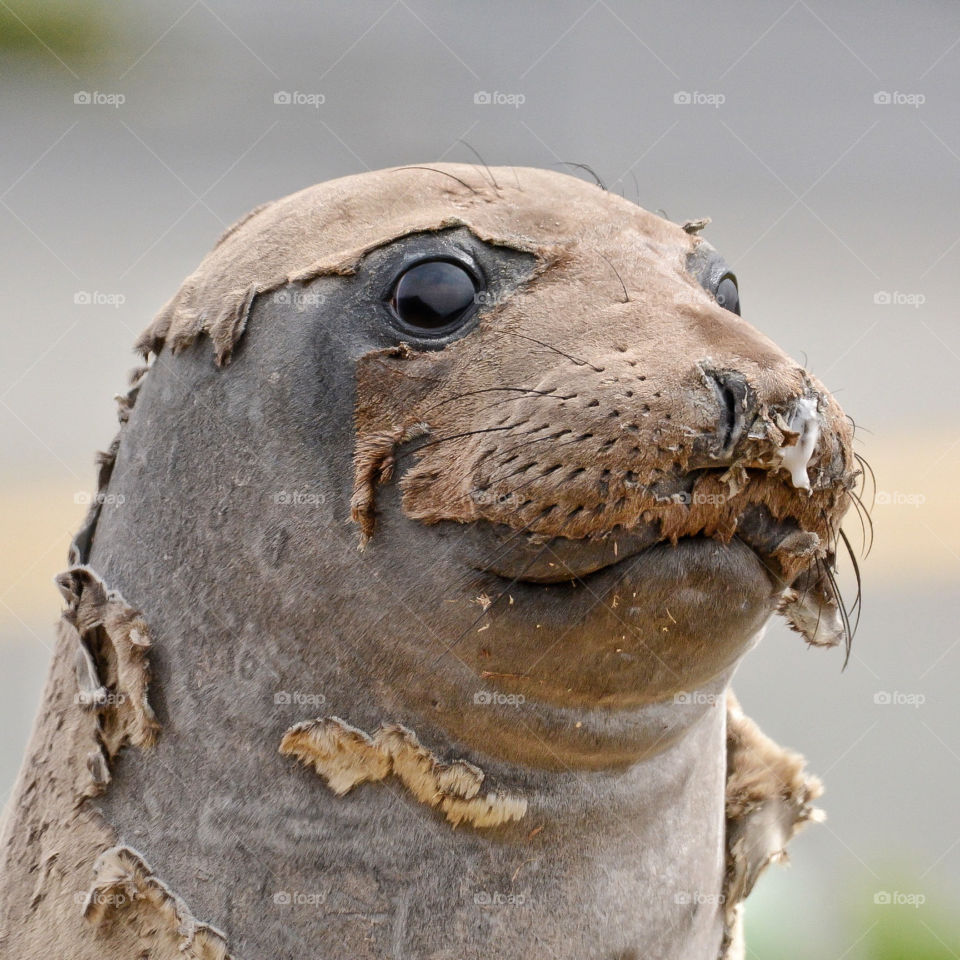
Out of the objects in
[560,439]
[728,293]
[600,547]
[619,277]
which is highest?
[728,293]

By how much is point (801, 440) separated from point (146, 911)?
1513 millimetres

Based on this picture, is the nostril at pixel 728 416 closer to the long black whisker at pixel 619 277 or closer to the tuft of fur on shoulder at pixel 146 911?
the long black whisker at pixel 619 277

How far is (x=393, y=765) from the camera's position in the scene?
2.26 meters

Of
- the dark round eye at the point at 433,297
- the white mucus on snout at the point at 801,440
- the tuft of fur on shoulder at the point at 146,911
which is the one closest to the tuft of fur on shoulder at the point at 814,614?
the white mucus on snout at the point at 801,440

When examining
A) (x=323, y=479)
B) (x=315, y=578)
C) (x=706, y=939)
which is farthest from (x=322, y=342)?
(x=706, y=939)

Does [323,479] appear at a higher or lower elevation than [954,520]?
lower

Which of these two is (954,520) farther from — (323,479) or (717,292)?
(323,479)

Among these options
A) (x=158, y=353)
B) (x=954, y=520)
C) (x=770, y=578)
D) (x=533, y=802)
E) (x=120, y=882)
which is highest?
(x=954, y=520)

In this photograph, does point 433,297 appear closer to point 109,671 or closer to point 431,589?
point 431,589

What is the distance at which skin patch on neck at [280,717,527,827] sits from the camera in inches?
88.7

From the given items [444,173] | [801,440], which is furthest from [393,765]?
[444,173]

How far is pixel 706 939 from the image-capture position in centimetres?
264

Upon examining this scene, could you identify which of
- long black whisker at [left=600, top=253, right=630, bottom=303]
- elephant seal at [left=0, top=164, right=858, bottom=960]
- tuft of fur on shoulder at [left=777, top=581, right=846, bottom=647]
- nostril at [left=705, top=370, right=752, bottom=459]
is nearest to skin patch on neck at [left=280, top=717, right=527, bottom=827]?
elephant seal at [left=0, top=164, right=858, bottom=960]

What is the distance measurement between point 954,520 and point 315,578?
526 centimetres
